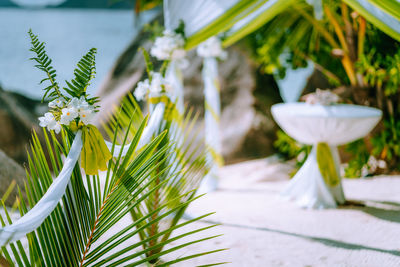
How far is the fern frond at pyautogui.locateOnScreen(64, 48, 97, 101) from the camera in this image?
131cm

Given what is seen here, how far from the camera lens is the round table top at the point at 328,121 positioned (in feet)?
9.55

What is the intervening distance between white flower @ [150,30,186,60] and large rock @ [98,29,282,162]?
2482mm

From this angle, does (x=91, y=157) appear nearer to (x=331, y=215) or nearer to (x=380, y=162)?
(x=331, y=215)

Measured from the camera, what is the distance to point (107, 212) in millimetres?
1348

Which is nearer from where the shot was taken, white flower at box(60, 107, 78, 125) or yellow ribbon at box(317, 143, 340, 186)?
white flower at box(60, 107, 78, 125)

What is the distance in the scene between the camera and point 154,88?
2463 millimetres

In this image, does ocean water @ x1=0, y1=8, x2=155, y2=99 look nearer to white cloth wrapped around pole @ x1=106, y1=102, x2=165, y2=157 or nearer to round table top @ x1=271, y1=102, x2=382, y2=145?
round table top @ x1=271, y1=102, x2=382, y2=145

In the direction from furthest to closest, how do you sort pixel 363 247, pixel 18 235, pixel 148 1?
1. pixel 148 1
2. pixel 363 247
3. pixel 18 235

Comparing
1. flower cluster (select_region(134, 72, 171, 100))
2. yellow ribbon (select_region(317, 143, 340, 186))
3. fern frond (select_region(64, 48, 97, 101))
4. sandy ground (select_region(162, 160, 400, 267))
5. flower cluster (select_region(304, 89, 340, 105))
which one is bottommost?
sandy ground (select_region(162, 160, 400, 267))

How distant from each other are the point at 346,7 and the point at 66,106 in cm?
326

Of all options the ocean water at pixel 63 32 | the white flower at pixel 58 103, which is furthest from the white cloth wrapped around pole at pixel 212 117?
the ocean water at pixel 63 32

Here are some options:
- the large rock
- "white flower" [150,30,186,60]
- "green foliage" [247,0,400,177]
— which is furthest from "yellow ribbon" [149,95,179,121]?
the large rock

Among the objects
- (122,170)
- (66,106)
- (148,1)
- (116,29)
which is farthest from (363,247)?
(116,29)

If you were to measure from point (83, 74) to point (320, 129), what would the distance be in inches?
82.6
